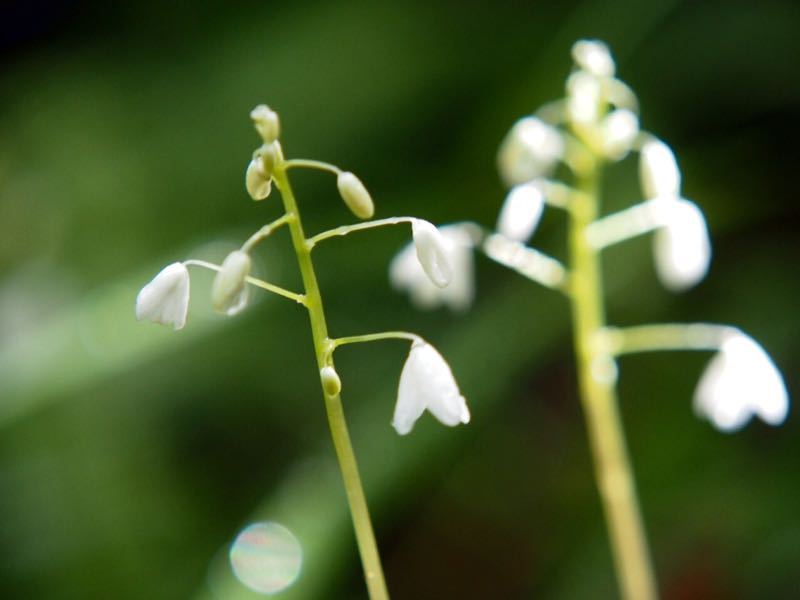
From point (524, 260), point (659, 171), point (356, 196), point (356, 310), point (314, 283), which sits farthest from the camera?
point (356, 310)

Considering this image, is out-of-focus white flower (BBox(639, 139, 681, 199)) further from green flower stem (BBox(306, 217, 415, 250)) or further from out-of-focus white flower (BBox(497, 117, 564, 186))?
green flower stem (BBox(306, 217, 415, 250))

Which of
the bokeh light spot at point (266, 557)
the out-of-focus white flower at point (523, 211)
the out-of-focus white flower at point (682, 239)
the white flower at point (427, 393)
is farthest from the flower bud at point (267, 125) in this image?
the bokeh light spot at point (266, 557)

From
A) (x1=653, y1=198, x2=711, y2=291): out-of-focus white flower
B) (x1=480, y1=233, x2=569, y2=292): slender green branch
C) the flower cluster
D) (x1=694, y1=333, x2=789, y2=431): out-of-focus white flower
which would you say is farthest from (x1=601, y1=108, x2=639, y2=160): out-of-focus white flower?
the flower cluster

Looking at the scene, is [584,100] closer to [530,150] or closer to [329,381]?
[530,150]

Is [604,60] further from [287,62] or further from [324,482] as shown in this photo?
[287,62]

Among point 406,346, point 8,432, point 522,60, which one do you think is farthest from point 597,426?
point 522,60

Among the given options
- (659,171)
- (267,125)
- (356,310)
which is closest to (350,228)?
(267,125)

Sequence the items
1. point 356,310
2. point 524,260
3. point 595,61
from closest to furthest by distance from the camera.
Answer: point 595,61
point 524,260
point 356,310
